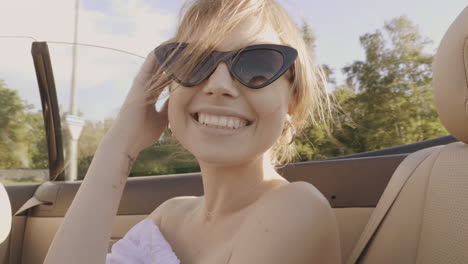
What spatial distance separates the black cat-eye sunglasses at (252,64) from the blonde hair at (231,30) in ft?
0.09

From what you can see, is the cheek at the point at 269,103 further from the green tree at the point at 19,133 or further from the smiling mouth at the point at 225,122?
the green tree at the point at 19,133

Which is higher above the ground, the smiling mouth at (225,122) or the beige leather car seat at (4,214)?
the smiling mouth at (225,122)

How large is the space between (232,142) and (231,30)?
1.02ft

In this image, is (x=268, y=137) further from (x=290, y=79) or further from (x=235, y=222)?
(x=235, y=222)

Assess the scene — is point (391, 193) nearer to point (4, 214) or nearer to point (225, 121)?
point (225, 121)

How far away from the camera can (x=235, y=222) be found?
1277 mm

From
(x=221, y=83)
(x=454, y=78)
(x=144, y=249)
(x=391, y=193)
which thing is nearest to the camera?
(x=454, y=78)

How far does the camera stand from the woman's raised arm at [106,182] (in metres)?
1.14

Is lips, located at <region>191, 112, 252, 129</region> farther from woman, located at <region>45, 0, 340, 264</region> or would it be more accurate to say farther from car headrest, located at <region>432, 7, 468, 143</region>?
car headrest, located at <region>432, 7, 468, 143</region>

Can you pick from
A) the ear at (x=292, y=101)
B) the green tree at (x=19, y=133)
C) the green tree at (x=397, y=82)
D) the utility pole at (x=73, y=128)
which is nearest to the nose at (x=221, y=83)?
the ear at (x=292, y=101)

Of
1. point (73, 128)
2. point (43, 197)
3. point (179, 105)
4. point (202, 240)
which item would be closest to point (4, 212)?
point (43, 197)

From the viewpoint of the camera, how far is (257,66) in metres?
1.11

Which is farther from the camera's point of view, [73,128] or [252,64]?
[73,128]

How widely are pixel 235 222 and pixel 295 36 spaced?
595 mm
